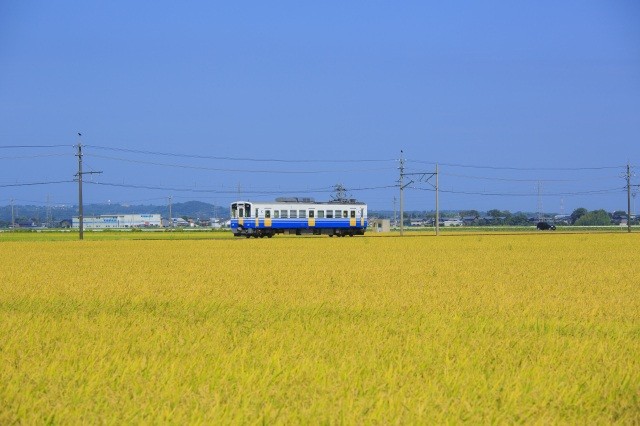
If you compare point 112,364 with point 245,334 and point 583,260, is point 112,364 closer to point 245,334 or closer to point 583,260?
point 245,334

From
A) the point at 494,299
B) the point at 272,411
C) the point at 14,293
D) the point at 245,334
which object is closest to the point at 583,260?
the point at 494,299

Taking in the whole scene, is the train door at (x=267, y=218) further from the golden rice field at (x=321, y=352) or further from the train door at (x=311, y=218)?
the golden rice field at (x=321, y=352)

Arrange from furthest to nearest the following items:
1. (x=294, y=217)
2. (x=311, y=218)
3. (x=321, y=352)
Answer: (x=311, y=218), (x=294, y=217), (x=321, y=352)

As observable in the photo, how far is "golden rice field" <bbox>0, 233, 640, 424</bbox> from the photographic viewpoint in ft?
23.0

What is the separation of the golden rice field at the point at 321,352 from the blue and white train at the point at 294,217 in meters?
49.0

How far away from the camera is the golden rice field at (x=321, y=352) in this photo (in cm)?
701

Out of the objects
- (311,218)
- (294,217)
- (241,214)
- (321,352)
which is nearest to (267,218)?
(241,214)

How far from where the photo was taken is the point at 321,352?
1005 centimetres

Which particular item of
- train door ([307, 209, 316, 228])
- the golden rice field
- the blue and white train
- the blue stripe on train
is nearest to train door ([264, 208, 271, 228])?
the blue and white train

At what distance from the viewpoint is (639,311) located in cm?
1524

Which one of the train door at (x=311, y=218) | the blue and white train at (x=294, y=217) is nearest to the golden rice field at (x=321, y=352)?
the blue and white train at (x=294, y=217)

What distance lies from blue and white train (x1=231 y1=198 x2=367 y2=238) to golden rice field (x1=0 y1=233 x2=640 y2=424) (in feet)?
161

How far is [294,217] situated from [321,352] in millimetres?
63063

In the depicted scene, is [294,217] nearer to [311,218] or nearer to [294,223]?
[294,223]
